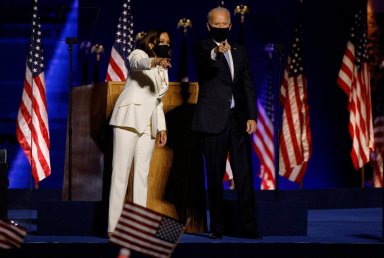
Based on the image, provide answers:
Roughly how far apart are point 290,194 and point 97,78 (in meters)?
2.53

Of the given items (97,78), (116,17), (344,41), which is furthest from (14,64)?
(344,41)

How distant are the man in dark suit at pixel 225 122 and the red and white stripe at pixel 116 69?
12.5 feet

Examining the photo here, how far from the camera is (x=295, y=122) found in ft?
35.8

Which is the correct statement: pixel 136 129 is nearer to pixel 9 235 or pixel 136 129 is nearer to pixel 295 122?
pixel 9 235

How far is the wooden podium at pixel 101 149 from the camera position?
23.5 ft

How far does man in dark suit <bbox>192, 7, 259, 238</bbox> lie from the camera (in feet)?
21.7

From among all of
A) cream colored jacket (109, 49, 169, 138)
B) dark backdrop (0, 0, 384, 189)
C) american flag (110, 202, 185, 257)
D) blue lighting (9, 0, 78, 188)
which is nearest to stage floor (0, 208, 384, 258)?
cream colored jacket (109, 49, 169, 138)

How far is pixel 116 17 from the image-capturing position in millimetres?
12188

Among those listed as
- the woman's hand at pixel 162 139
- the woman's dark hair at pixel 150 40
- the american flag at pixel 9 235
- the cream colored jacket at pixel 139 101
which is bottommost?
the american flag at pixel 9 235

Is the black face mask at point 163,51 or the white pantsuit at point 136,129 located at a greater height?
the black face mask at point 163,51

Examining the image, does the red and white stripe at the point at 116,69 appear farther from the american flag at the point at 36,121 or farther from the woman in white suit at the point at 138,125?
the woman in white suit at the point at 138,125

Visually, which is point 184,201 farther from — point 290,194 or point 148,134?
point 290,194

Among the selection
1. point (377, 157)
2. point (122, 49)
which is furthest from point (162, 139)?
point (377, 157)

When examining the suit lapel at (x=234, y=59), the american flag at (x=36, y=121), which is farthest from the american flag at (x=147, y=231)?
the american flag at (x=36, y=121)
